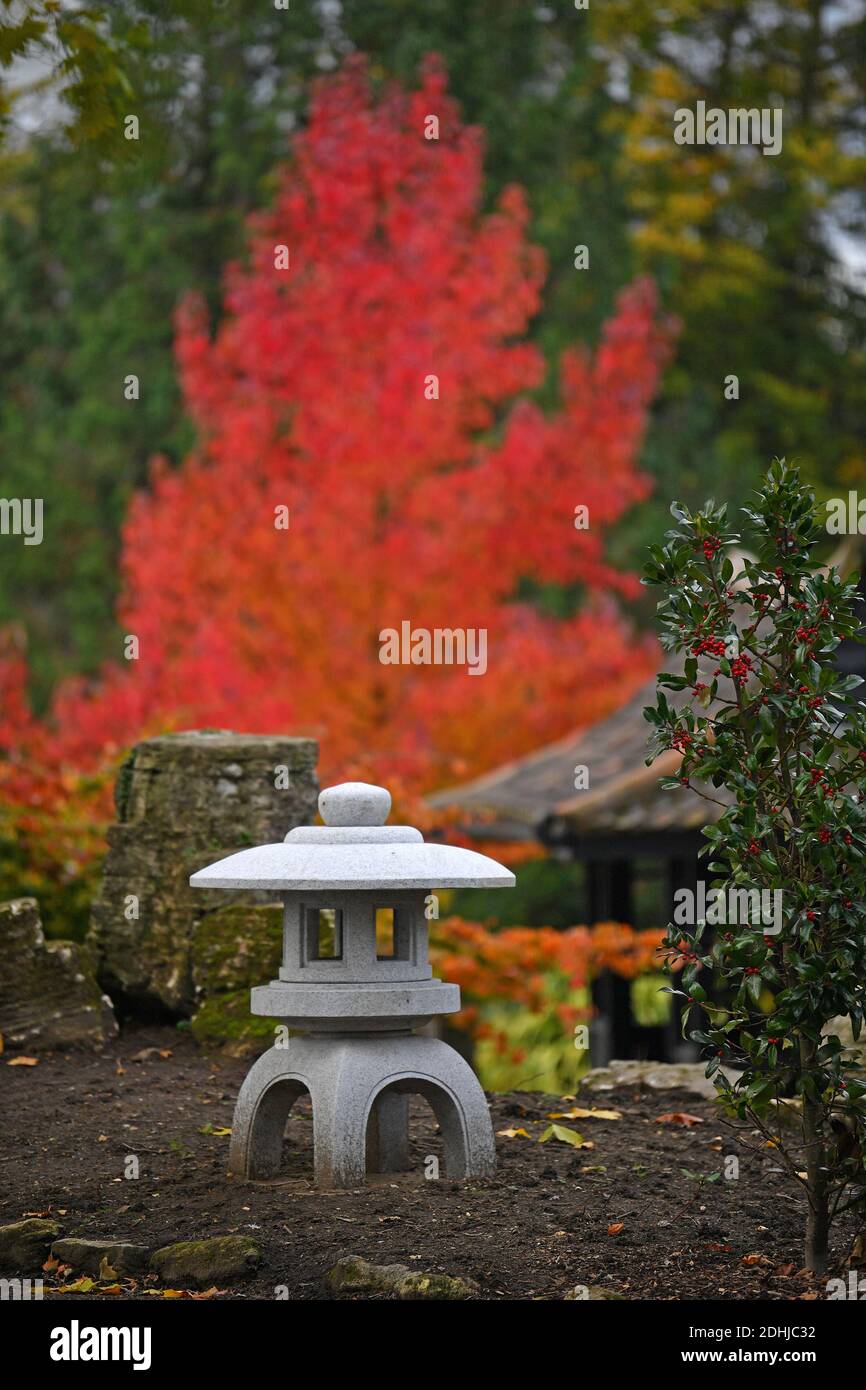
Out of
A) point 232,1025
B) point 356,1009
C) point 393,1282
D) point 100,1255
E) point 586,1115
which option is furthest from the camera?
point 232,1025

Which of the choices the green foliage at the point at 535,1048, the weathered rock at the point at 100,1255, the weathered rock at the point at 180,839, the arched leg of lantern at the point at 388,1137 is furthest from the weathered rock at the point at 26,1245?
the green foliage at the point at 535,1048

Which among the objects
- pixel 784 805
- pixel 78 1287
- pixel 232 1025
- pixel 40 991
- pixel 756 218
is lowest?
pixel 78 1287

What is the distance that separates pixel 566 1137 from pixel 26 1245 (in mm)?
2079

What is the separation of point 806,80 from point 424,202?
390 inches

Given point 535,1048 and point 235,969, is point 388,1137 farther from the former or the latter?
point 535,1048

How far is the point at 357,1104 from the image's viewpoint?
5527 mm

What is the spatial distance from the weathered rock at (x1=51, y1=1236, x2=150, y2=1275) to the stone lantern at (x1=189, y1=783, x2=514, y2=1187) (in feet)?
2.47

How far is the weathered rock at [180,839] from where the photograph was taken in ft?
25.5

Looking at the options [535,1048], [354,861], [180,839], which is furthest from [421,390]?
[354,861]

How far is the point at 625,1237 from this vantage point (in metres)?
5.16

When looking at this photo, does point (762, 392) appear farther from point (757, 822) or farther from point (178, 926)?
point (757, 822)

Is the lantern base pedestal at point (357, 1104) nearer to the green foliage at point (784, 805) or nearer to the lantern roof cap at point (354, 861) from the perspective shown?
the lantern roof cap at point (354, 861)

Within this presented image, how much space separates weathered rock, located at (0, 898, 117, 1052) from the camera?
7.36m
